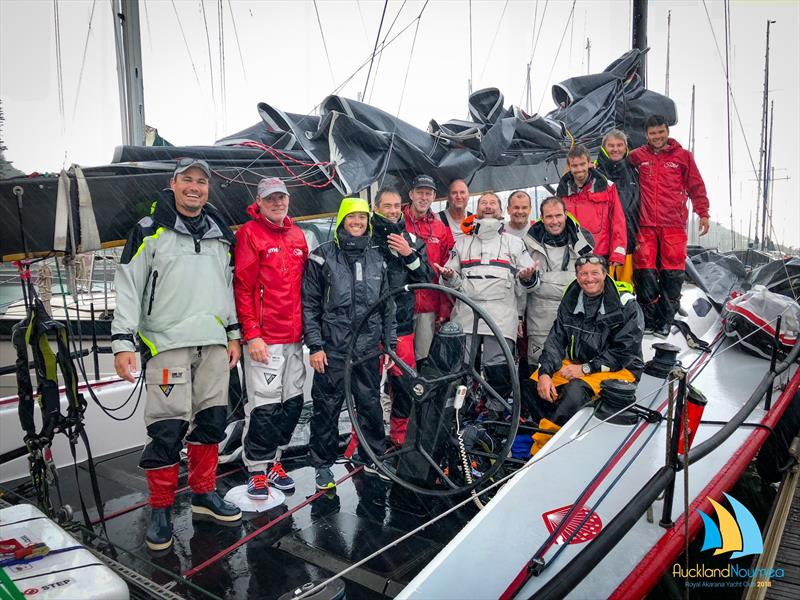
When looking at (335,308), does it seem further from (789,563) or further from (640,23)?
(640,23)

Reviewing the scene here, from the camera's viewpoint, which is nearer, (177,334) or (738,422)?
(738,422)

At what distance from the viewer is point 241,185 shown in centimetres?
298

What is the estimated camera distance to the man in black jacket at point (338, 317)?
309 centimetres

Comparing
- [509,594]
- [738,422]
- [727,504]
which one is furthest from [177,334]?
[727,504]

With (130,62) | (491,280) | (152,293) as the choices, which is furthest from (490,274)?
(130,62)

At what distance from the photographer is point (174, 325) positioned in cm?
266

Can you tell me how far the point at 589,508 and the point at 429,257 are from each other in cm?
195

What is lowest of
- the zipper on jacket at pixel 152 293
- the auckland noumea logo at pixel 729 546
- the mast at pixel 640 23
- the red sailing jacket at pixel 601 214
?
the auckland noumea logo at pixel 729 546

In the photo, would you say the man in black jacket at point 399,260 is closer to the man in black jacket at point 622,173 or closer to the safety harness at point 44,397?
the safety harness at point 44,397

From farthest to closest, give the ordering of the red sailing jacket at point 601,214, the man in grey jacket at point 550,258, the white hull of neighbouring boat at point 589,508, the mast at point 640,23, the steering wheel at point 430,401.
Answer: the mast at point 640,23 < the red sailing jacket at point 601,214 < the man in grey jacket at point 550,258 < the steering wheel at point 430,401 < the white hull of neighbouring boat at point 589,508

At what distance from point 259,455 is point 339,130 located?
5.87 ft

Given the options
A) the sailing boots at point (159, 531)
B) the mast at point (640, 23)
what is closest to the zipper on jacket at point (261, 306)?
the sailing boots at point (159, 531)

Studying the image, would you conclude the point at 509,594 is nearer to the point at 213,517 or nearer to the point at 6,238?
the point at 213,517

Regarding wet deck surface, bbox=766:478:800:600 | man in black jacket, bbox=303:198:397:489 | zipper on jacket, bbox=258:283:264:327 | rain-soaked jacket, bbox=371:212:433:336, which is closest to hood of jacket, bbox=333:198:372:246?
man in black jacket, bbox=303:198:397:489
